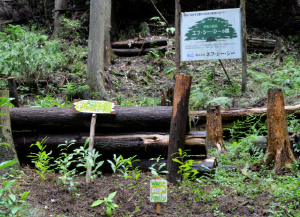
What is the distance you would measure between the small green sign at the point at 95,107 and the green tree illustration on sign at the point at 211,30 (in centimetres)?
430

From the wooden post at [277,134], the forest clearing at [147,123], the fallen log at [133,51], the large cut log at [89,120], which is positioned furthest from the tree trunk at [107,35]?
the wooden post at [277,134]

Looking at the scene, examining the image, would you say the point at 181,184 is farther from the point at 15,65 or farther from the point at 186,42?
the point at 15,65

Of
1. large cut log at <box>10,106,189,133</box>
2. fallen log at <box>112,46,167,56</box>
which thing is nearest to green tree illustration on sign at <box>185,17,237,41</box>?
fallen log at <box>112,46,167,56</box>

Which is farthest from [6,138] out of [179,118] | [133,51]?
[133,51]

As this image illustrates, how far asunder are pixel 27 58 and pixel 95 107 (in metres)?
5.75

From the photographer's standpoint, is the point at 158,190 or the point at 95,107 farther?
the point at 95,107

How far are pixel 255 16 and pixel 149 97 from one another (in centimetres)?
856

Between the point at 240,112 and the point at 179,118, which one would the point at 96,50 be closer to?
the point at 240,112

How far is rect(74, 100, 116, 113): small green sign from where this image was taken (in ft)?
15.6

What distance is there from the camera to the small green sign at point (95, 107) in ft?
15.6

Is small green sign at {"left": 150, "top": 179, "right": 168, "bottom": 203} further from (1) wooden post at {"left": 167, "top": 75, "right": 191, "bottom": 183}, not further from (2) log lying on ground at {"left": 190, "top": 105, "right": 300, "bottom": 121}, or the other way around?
(2) log lying on ground at {"left": 190, "top": 105, "right": 300, "bottom": 121}

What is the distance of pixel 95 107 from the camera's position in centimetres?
480

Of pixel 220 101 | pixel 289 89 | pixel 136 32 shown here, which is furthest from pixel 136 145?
pixel 136 32

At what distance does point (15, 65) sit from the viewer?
9055mm
